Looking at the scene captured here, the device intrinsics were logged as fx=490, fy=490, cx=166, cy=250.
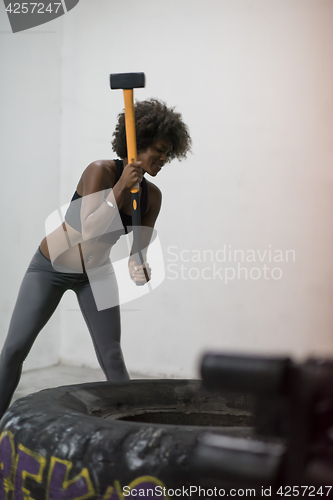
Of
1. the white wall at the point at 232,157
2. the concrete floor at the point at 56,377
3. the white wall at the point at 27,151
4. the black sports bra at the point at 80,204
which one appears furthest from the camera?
the white wall at the point at 27,151

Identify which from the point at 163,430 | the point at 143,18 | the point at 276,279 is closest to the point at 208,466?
the point at 163,430

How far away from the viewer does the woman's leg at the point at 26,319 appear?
4.43 ft

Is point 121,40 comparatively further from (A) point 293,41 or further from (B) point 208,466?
(B) point 208,466

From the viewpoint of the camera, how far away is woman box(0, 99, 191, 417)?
1.35 m

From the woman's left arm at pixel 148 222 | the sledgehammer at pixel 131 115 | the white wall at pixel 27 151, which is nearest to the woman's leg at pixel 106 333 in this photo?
the woman's left arm at pixel 148 222

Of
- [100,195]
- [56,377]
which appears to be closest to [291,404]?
[100,195]

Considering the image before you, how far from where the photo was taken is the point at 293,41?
8.30 feet

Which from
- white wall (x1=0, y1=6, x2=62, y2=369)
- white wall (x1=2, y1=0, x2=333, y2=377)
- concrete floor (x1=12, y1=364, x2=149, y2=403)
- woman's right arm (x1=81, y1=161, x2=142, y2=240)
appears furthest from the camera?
white wall (x1=0, y1=6, x2=62, y2=369)

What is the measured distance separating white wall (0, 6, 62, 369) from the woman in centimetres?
146

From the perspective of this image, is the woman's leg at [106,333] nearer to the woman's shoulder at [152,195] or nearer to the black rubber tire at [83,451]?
the woman's shoulder at [152,195]

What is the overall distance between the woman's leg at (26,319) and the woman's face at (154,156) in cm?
40

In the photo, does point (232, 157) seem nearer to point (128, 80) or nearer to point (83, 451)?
Result: point (128, 80)

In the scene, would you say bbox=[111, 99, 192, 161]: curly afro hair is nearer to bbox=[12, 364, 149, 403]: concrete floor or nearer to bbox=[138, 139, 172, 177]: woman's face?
bbox=[138, 139, 172, 177]: woman's face

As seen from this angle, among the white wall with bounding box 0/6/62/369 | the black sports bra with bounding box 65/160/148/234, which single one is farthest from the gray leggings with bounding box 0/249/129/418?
the white wall with bounding box 0/6/62/369
